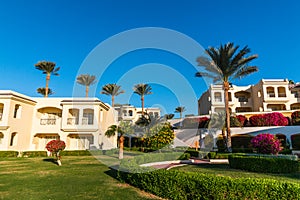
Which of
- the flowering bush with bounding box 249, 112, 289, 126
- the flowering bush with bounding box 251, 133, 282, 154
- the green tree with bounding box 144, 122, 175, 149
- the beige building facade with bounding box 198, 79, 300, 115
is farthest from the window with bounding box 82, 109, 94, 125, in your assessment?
the flowering bush with bounding box 249, 112, 289, 126

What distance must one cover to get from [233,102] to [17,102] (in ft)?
112

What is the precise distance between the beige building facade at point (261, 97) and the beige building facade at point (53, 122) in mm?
20315

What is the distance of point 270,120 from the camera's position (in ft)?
95.9

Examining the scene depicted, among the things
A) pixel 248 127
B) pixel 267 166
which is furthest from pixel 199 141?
pixel 267 166

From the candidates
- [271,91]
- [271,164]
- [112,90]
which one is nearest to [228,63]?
[271,164]

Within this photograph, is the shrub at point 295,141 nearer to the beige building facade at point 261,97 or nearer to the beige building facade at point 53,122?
the beige building facade at point 261,97

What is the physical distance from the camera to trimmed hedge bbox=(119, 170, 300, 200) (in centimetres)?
573

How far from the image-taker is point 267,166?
12.7m

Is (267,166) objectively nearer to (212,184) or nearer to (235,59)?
(212,184)

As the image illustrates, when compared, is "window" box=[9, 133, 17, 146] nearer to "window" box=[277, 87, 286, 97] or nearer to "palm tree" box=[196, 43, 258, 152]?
"palm tree" box=[196, 43, 258, 152]

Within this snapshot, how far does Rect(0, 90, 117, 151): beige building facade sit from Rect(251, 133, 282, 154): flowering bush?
17856mm

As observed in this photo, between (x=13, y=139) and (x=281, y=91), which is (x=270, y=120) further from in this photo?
(x=13, y=139)

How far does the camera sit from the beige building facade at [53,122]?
23.7 meters

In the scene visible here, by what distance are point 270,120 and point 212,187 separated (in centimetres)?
2743
